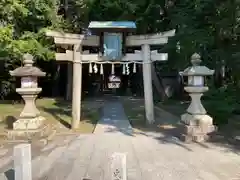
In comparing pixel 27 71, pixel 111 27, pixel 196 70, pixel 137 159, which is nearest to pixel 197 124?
pixel 196 70

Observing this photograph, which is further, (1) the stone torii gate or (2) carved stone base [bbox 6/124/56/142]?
(1) the stone torii gate

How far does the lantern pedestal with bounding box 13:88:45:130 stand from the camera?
8.58 metres

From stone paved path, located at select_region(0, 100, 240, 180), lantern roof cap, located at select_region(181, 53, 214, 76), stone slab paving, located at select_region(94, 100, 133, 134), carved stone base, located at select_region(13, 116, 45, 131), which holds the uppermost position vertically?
lantern roof cap, located at select_region(181, 53, 214, 76)

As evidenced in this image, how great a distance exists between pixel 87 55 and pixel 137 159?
510cm

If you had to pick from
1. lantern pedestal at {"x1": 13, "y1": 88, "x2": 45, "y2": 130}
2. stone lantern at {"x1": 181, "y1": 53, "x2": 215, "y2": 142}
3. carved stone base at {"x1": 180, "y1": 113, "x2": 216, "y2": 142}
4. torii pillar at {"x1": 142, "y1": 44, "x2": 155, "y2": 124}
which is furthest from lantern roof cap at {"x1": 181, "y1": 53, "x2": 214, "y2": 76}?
lantern pedestal at {"x1": 13, "y1": 88, "x2": 45, "y2": 130}

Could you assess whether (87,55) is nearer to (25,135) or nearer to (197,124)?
(25,135)

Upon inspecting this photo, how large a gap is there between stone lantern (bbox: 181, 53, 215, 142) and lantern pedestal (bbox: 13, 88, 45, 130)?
14.4ft

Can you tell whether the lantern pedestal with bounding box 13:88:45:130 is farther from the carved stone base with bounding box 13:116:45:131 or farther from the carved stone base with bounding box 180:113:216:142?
the carved stone base with bounding box 180:113:216:142

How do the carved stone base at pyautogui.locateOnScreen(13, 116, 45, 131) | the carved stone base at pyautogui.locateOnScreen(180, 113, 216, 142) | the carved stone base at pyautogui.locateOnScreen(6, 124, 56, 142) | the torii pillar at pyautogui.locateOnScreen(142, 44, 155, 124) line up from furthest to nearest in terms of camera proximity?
the torii pillar at pyautogui.locateOnScreen(142, 44, 155, 124), the carved stone base at pyautogui.locateOnScreen(13, 116, 45, 131), the carved stone base at pyautogui.locateOnScreen(6, 124, 56, 142), the carved stone base at pyautogui.locateOnScreen(180, 113, 216, 142)

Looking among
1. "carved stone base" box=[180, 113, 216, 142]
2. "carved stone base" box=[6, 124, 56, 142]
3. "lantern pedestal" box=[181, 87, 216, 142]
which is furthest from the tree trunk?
"carved stone base" box=[6, 124, 56, 142]

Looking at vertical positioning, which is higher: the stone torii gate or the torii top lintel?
the torii top lintel

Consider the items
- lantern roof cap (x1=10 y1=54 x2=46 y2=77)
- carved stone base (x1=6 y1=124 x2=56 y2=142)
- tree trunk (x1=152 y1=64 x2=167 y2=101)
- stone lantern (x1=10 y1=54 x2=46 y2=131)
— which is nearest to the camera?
carved stone base (x1=6 y1=124 x2=56 y2=142)

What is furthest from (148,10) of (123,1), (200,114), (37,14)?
(200,114)

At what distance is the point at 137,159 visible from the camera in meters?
6.56
